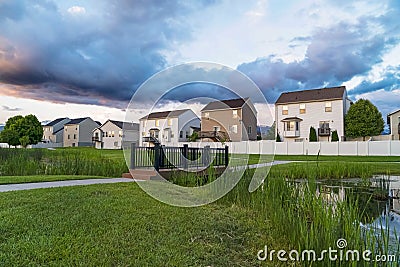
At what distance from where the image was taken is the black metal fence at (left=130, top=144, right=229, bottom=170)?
31.9 ft

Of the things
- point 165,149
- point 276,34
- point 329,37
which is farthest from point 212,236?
point 329,37

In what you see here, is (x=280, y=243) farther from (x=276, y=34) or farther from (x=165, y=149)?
(x=276, y=34)

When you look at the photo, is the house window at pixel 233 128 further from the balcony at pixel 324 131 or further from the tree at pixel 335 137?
the balcony at pixel 324 131

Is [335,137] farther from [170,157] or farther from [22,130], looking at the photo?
[22,130]

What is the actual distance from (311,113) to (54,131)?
52550mm

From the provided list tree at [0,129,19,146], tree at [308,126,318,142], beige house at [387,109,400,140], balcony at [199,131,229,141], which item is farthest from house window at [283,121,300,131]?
tree at [0,129,19,146]

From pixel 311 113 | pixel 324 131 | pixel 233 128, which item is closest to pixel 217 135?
pixel 233 128

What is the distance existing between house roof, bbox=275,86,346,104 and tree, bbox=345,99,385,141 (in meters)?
2.17

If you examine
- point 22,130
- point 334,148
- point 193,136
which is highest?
point 22,130

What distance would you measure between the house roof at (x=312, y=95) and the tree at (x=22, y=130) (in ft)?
114

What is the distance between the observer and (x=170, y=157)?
33.9 ft

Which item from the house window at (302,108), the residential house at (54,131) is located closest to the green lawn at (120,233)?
the house window at (302,108)

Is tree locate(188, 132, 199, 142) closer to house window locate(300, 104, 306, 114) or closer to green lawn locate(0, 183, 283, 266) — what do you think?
green lawn locate(0, 183, 283, 266)

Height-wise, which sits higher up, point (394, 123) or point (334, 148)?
point (394, 123)
